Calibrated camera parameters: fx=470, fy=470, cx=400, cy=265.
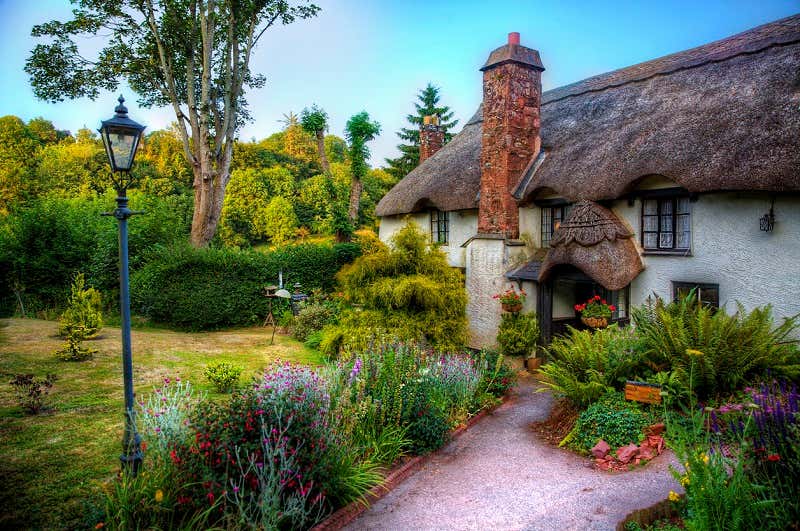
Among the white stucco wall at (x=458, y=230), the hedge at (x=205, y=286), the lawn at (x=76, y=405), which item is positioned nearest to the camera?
the lawn at (x=76, y=405)

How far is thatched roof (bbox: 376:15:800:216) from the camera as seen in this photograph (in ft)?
26.4

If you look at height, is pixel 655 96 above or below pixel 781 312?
above

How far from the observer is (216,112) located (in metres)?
16.6

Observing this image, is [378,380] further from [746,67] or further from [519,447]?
[746,67]

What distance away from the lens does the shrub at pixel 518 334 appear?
37.8ft

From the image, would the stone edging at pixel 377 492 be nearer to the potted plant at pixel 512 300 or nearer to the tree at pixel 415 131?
the potted plant at pixel 512 300

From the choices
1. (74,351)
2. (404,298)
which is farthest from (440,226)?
(74,351)

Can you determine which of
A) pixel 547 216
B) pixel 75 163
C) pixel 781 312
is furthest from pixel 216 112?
pixel 75 163

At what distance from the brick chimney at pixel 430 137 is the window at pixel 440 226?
4.22 metres

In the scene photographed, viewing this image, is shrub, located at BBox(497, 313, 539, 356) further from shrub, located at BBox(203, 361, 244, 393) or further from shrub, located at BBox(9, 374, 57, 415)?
shrub, located at BBox(9, 374, 57, 415)

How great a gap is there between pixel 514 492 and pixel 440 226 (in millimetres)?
11319

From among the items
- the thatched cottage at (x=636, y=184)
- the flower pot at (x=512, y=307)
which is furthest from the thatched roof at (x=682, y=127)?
the flower pot at (x=512, y=307)

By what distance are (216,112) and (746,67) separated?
15.3 metres

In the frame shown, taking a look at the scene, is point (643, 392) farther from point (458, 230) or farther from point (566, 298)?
point (458, 230)
